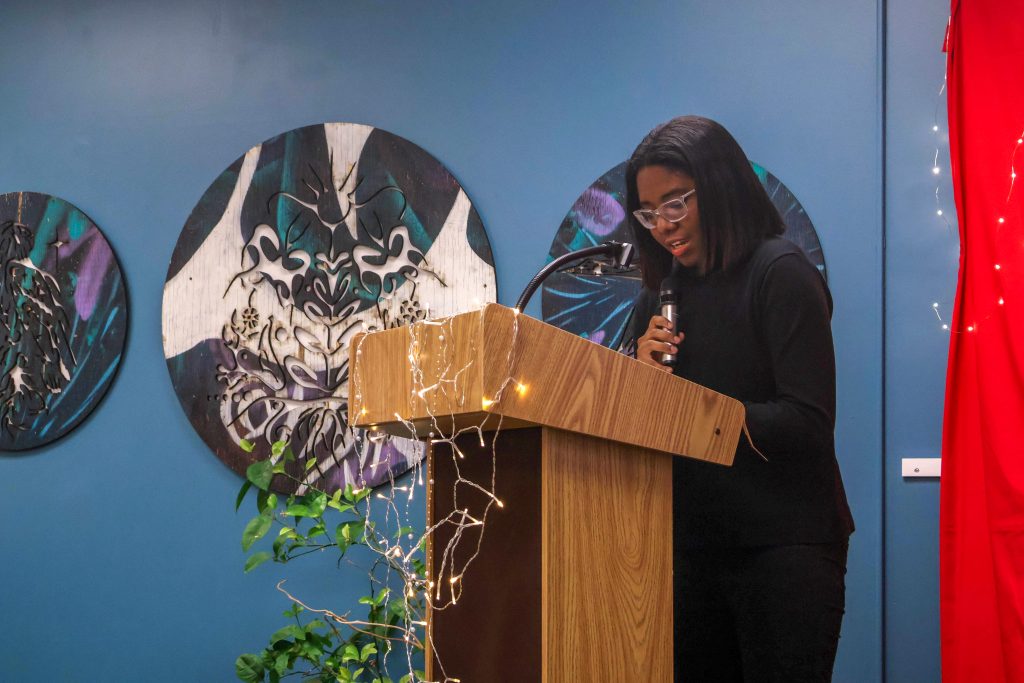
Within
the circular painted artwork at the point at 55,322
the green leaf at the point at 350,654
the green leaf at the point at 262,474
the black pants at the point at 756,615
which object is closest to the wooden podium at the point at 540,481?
the black pants at the point at 756,615

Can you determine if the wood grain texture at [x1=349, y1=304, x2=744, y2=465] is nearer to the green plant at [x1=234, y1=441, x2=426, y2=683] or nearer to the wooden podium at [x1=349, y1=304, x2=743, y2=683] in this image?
the wooden podium at [x1=349, y1=304, x2=743, y2=683]

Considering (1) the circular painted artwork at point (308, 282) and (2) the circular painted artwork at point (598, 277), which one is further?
(1) the circular painted artwork at point (308, 282)

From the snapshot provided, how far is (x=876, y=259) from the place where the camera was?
221cm

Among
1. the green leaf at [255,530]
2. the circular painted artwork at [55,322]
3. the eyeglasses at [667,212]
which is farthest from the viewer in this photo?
the circular painted artwork at [55,322]

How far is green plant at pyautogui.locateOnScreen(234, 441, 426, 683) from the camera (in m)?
2.32

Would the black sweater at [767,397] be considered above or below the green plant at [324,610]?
above

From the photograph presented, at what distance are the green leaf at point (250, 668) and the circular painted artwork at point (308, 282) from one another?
45 cm

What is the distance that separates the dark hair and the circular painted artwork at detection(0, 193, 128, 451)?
1.53 m

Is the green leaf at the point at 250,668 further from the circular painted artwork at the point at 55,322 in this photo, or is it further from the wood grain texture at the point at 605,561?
the wood grain texture at the point at 605,561

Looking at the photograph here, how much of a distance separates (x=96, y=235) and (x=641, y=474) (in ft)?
7.07

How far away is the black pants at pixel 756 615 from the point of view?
1.88m

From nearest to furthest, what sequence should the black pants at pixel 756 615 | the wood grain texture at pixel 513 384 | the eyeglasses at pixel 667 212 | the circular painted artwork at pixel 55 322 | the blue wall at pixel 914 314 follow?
the wood grain texture at pixel 513 384 → the black pants at pixel 756 615 → the blue wall at pixel 914 314 → the eyeglasses at pixel 667 212 → the circular painted artwork at pixel 55 322

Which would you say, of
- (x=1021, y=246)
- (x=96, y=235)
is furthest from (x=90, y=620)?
(x=1021, y=246)

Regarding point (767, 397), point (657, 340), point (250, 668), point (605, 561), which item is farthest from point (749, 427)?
point (250, 668)
